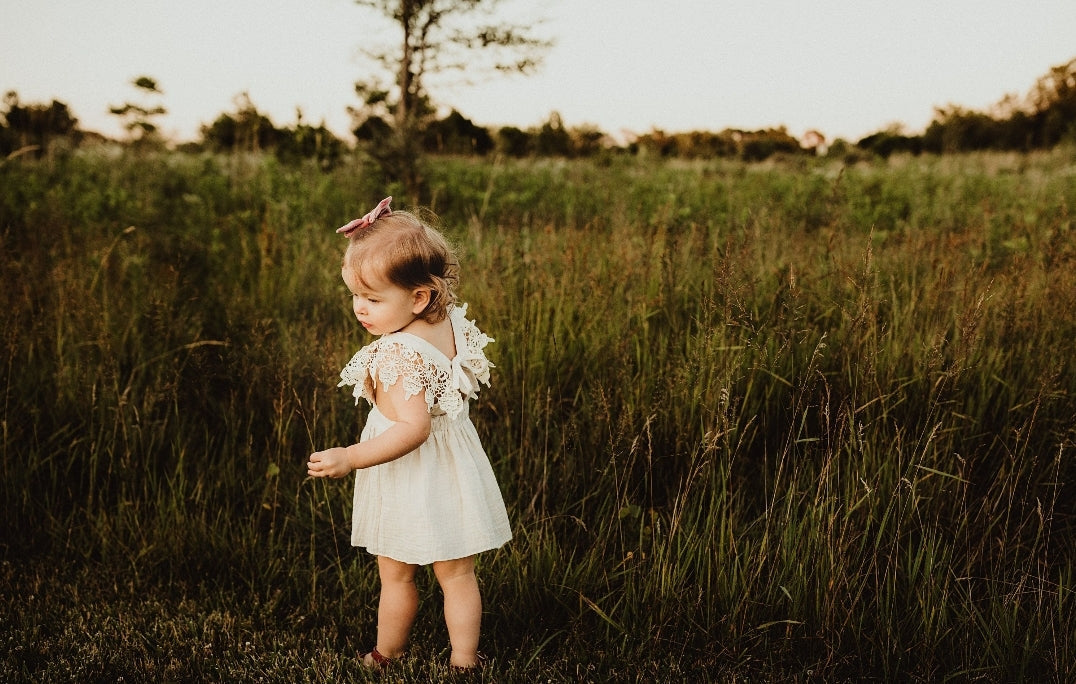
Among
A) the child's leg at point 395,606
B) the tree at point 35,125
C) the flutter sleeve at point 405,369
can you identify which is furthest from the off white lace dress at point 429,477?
the tree at point 35,125

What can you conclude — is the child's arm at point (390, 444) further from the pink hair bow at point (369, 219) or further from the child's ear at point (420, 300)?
the pink hair bow at point (369, 219)

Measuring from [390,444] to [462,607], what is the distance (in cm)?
53

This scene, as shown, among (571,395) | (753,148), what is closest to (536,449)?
(571,395)

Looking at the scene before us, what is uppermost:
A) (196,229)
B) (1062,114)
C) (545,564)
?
(1062,114)

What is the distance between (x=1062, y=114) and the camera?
1217 inches

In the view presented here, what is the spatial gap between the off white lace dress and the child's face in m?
0.04

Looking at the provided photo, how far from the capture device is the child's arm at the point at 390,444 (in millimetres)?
1843

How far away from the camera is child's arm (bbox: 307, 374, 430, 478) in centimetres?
184

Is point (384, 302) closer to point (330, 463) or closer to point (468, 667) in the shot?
point (330, 463)

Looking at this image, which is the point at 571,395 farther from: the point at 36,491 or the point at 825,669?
the point at 36,491

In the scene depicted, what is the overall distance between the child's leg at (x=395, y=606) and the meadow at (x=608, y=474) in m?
0.10

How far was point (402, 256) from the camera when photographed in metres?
1.94

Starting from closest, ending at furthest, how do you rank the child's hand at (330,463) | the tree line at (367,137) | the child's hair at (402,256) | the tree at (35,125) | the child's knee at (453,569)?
the child's hand at (330,463) < the child's hair at (402,256) < the child's knee at (453,569) < the tree line at (367,137) < the tree at (35,125)

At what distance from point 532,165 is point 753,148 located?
13006mm
